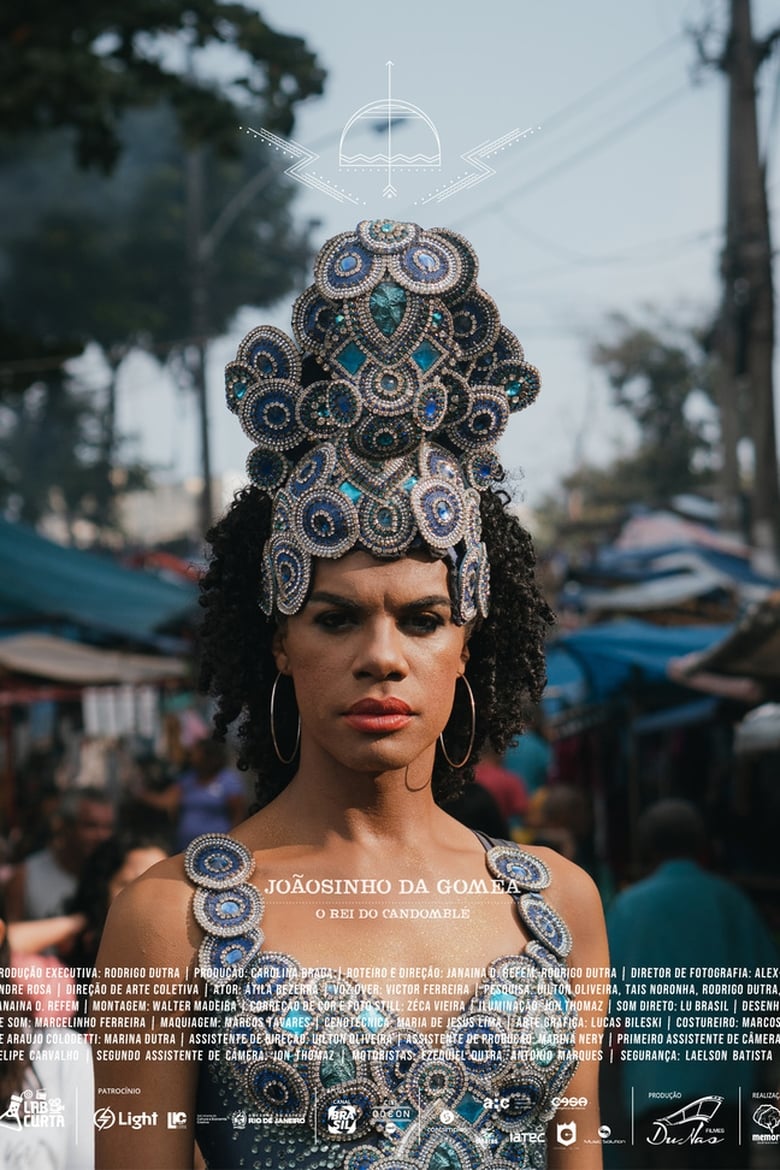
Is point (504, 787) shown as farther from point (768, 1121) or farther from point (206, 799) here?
point (768, 1121)

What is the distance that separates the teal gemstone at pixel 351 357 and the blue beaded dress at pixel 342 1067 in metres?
0.85

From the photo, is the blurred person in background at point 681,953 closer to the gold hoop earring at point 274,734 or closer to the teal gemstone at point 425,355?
the gold hoop earring at point 274,734

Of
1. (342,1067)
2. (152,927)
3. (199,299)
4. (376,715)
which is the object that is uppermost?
(199,299)

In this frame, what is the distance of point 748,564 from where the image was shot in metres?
12.9

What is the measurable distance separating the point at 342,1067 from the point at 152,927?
1.24ft

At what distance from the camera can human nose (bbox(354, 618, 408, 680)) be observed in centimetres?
254

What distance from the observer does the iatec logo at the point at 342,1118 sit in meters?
2.49

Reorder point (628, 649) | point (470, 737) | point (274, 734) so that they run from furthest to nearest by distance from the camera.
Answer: point (628, 649)
point (470, 737)
point (274, 734)

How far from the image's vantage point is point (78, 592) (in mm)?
12594

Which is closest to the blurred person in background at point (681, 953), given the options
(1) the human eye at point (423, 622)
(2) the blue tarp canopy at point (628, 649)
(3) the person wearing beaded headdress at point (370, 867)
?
(3) the person wearing beaded headdress at point (370, 867)

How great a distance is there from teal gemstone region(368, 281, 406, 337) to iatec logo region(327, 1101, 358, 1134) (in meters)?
1.25

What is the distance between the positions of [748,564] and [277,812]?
1062cm

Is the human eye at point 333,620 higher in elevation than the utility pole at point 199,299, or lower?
→ lower

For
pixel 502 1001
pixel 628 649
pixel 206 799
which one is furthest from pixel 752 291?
pixel 502 1001
